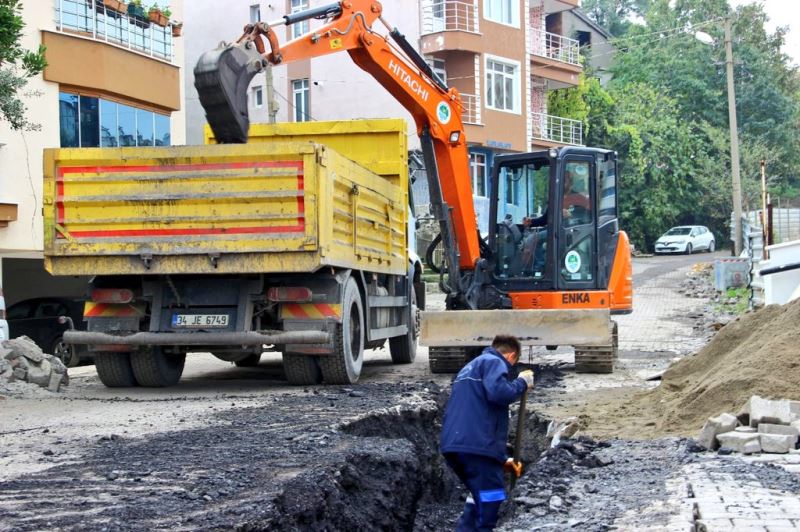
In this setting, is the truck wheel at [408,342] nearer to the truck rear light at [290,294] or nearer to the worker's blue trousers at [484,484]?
the truck rear light at [290,294]

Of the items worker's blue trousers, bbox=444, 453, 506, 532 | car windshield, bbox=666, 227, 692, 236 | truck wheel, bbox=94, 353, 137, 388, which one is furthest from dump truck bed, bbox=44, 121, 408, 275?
car windshield, bbox=666, 227, 692, 236

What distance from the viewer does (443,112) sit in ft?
47.0

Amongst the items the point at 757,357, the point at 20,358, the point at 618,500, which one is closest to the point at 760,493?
the point at 618,500

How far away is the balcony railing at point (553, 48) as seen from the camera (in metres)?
40.5

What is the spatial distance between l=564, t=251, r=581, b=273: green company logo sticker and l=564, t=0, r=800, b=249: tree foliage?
29.9 metres

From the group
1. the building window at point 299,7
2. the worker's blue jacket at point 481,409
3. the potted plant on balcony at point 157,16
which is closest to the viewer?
the worker's blue jacket at point 481,409

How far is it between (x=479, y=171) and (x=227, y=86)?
87.1 ft

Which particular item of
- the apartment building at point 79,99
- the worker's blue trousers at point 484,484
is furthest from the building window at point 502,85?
the worker's blue trousers at point 484,484

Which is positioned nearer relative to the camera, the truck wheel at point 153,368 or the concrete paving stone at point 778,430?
the concrete paving stone at point 778,430

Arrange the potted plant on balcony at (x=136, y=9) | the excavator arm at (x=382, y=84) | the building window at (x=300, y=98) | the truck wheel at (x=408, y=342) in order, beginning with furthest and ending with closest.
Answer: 1. the building window at (x=300, y=98)
2. the potted plant on balcony at (x=136, y=9)
3. the truck wheel at (x=408, y=342)
4. the excavator arm at (x=382, y=84)

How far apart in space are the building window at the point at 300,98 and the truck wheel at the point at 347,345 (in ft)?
82.1

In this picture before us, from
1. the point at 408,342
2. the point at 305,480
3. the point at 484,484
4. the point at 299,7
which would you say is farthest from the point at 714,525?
the point at 299,7

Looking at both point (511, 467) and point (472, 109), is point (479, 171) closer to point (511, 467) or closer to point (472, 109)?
point (472, 109)

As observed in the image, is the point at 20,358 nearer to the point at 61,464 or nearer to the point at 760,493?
the point at 61,464
